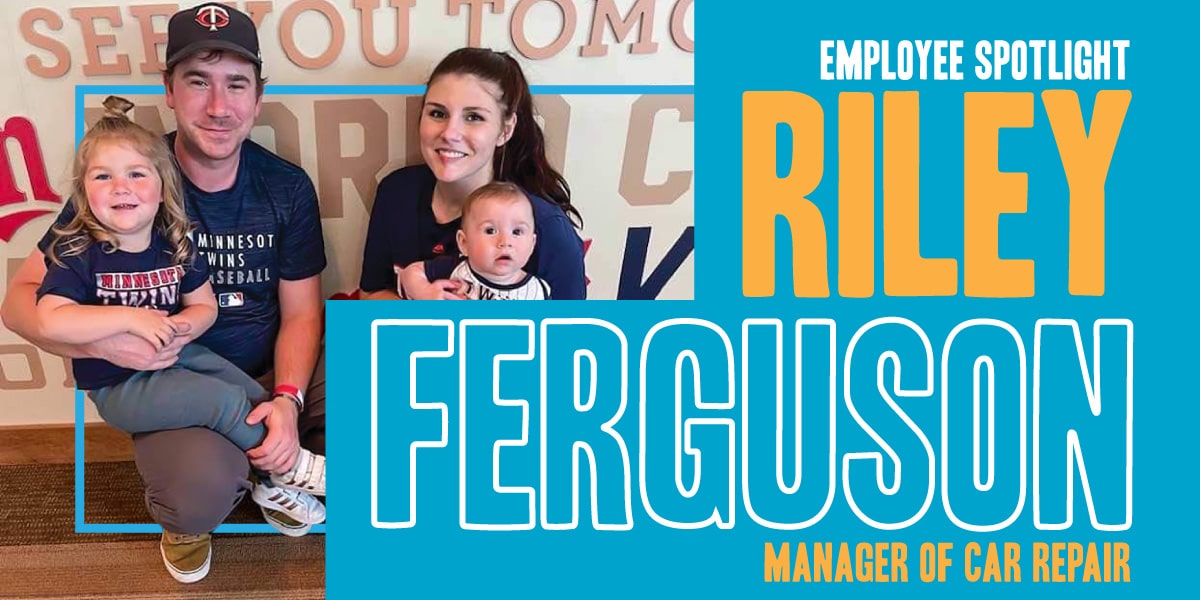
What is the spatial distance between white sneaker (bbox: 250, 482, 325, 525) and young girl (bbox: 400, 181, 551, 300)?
1.54ft

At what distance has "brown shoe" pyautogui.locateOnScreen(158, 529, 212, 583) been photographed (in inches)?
81.7

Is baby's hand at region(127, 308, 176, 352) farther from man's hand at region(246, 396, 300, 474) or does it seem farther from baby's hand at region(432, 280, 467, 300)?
baby's hand at region(432, 280, 467, 300)

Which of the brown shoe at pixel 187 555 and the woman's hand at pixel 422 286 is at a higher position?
the woman's hand at pixel 422 286

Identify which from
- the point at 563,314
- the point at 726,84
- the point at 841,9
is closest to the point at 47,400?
the point at 563,314

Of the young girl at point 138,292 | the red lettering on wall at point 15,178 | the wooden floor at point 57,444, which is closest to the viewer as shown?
the young girl at point 138,292

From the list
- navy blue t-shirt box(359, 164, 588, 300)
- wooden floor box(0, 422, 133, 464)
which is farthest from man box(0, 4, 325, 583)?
wooden floor box(0, 422, 133, 464)

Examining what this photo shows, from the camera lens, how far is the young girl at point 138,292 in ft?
6.05

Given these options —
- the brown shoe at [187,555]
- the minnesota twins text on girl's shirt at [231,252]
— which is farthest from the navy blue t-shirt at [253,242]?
the brown shoe at [187,555]

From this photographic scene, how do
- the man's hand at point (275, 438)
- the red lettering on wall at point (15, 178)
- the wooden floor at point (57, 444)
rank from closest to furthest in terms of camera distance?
the man's hand at point (275, 438)
the red lettering on wall at point (15, 178)
the wooden floor at point (57, 444)

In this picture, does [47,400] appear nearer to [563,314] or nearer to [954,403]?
[563,314]

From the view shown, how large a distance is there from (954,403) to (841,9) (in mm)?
708

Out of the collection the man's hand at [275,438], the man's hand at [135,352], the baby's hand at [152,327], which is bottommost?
the man's hand at [275,438]

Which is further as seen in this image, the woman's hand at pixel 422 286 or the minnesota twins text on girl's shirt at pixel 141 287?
the woman's hand at pixel 422 286

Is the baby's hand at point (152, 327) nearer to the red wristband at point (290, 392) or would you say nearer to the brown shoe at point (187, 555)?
the red wristband at point (290, 392)
